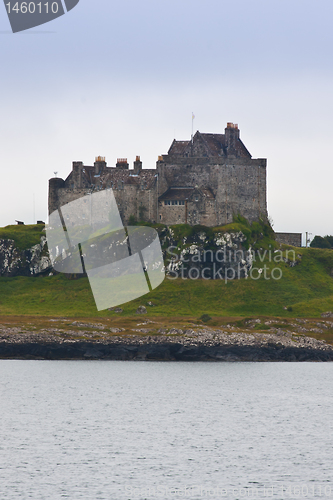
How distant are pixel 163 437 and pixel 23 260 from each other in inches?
4482

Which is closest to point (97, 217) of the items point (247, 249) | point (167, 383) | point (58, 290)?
point (58, 290)

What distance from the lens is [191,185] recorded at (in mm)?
170375

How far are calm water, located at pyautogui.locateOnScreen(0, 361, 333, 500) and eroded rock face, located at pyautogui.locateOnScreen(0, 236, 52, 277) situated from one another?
61055 mm

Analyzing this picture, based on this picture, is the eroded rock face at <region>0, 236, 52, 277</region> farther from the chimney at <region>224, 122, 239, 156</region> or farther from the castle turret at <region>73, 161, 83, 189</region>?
the chimney at <region>224, 122, 239, 156</region>

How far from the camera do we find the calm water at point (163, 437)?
5062cm

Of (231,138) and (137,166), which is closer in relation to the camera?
(231,138)

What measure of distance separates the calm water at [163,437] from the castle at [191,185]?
57731 millimetres

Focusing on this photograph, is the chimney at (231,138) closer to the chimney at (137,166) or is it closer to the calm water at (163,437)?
the chimney at (137,166)

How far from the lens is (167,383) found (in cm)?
10831

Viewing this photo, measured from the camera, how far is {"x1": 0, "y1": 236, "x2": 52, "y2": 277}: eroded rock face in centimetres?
17538

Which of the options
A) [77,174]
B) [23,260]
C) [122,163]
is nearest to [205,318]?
[23,260]

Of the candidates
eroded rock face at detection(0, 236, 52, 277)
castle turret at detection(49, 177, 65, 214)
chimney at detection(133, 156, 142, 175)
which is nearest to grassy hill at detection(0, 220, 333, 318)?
eroded rock face at detection(0, 236, 52, 277)

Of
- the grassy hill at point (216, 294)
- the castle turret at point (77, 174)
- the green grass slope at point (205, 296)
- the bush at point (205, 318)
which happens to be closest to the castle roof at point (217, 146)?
the grassy hill at point (216, 294)

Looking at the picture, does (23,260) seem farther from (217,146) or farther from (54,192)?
(217,146)
